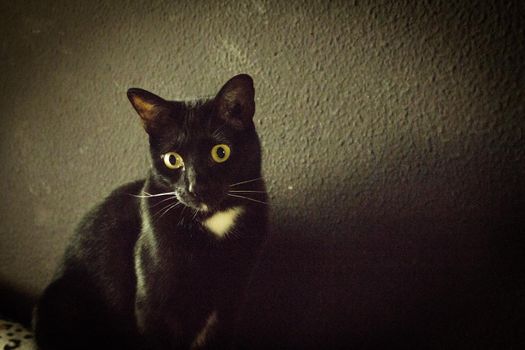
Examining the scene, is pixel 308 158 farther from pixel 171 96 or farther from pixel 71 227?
pixel 71 227

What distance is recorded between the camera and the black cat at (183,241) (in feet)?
2.19

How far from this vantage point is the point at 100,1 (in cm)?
101

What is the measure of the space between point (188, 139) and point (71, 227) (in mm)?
649

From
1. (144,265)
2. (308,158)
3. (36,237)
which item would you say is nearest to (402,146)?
(308,158)

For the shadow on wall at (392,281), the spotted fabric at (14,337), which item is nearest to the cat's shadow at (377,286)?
the shadow on wall at (392,281)

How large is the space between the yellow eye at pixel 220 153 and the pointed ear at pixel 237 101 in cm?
5

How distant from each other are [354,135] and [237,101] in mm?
267

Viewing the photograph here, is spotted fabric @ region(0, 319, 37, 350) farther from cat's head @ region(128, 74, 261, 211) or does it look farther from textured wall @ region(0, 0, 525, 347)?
cat's head @ region(128, 74, 261, 211)

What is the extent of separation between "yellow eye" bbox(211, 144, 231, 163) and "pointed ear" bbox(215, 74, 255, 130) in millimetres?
49

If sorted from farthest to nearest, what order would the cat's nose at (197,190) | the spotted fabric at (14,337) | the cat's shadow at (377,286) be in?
the spotted fabric at (14,337)
the cat's shadow at (377,286)
the cat's nose at (197,190)

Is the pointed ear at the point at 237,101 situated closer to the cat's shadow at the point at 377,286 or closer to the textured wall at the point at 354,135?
the textured wall at the point at 354,135

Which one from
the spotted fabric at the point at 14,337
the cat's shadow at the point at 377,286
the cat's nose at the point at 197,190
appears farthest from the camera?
the spotted fabric at the point at 14,337

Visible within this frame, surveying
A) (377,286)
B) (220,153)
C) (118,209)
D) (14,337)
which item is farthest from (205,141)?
(14,337)

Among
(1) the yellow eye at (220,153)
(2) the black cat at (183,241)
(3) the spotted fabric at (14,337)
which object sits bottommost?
(3) the spotted fabric at (14,337)
